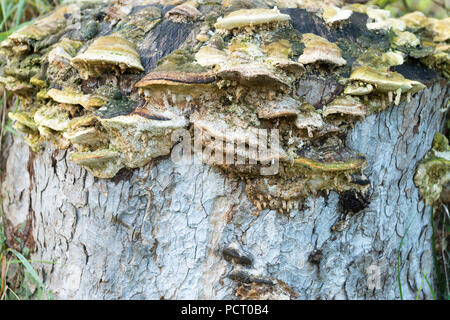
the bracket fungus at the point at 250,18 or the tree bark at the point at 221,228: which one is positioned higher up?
the bracket fungus at the point at 250,18

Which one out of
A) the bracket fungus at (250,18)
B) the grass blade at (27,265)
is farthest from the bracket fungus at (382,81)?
the grass blade at (27,265)

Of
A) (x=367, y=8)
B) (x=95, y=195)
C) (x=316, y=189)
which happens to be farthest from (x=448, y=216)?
(x=95, y=195)

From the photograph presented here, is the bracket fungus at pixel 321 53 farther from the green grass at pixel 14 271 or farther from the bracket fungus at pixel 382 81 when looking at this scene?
the green grass at pixel 14 271

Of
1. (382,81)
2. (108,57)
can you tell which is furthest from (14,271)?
(382,81)

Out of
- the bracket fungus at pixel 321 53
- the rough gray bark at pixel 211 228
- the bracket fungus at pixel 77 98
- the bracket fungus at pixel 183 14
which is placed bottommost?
the rough gray bark at pixel 211 228

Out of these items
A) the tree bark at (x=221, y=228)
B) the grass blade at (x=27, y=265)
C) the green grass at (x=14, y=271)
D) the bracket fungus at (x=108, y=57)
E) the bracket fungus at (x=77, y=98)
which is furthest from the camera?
the green grass at (x=14, y=271)

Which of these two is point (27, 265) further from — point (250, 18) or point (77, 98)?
point (250, 18)

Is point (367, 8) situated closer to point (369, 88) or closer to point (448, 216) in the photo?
point (369, 88)
